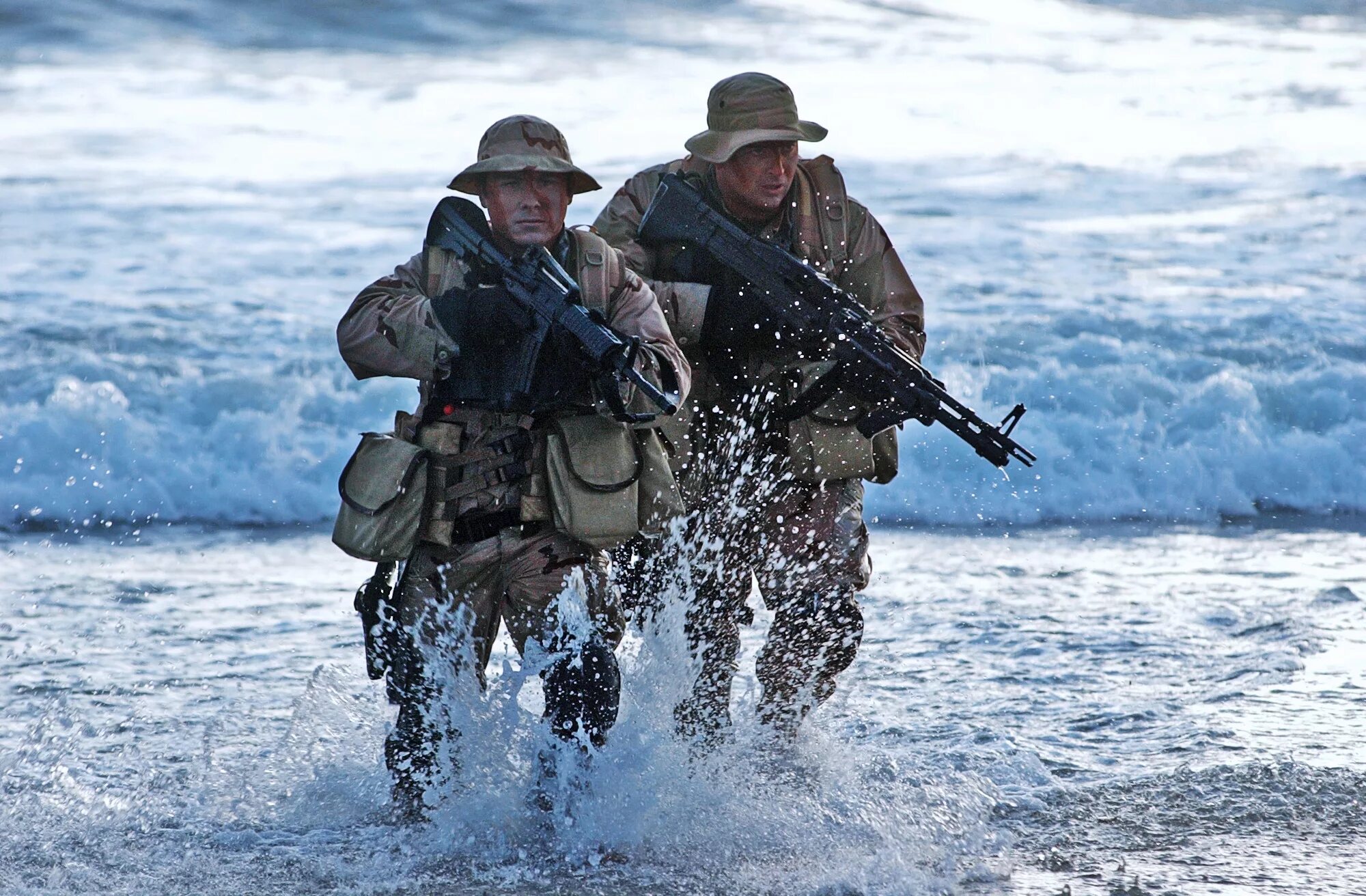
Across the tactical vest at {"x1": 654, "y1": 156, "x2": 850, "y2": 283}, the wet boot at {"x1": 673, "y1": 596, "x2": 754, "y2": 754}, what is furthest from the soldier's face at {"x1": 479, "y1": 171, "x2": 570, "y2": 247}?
the wet boot at {"x1": 673, "y1": 596, "x2": 754, "y2": 754}

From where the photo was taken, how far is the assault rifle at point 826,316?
15.0 feet

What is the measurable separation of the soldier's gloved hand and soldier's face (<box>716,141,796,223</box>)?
842 mm

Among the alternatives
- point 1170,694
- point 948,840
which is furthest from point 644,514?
point 1170,694

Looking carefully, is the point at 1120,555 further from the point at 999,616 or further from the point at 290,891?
the point at 290,891

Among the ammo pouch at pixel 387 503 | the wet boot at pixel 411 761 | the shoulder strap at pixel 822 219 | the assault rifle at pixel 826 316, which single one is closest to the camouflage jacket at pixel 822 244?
the shoulder strap at pixel 822 219

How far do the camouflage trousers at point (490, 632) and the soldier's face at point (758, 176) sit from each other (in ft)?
3.48

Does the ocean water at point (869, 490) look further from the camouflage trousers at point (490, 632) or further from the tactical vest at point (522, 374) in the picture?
the tactical vest at point (522, 374)

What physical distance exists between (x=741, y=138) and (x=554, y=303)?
32.7 inches

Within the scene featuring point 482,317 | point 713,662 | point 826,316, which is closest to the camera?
point 482,317

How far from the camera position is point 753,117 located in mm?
4492

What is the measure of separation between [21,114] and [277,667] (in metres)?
15.1

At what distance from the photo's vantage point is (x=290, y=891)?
3914mm

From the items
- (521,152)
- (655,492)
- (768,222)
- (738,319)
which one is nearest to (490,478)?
(655,492)

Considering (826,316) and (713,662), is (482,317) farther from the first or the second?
(713,662)
